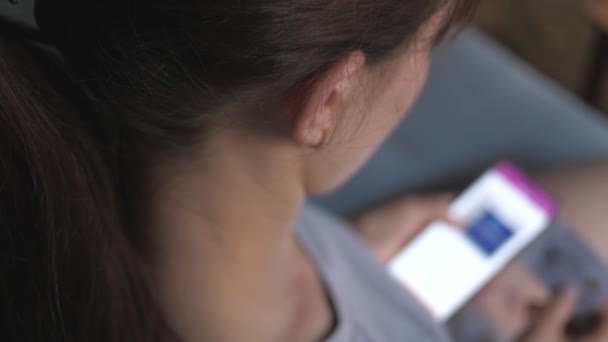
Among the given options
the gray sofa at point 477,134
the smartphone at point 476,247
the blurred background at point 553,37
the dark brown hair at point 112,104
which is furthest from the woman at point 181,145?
the blurred background at point 553,37

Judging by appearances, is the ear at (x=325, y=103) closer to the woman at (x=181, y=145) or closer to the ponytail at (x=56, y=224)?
the woman at (x=181, y=145)

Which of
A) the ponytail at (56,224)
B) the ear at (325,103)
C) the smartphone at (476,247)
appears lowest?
the smartphone at (476,247)

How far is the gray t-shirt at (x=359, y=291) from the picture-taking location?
0.68 m

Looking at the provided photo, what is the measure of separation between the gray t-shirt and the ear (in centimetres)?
30

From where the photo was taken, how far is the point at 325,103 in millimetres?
395

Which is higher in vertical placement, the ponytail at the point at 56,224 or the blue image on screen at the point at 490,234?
the ponytail at the point at 56,224

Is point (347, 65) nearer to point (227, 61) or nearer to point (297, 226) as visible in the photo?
point (227, 61)

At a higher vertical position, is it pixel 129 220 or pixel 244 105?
pixel 244 105

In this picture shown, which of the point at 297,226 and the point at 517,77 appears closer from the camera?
the point at 297,226

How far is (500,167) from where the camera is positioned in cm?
85

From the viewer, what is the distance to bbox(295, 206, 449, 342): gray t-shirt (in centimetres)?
68

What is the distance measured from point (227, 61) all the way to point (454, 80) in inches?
27.3

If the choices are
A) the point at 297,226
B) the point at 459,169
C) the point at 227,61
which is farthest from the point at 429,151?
the point at 227,61

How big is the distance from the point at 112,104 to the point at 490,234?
549 mm
